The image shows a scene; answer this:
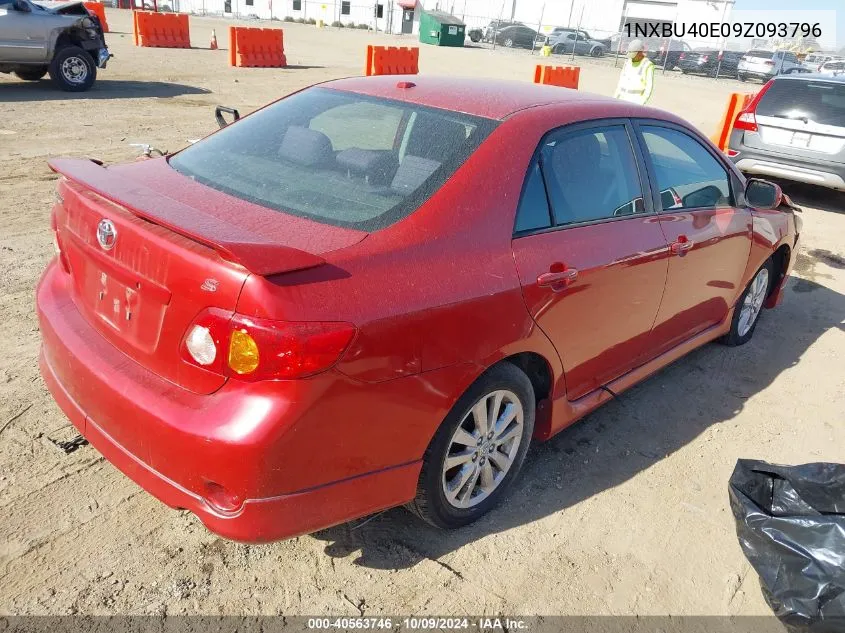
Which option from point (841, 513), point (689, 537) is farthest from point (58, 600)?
point (841, 513)

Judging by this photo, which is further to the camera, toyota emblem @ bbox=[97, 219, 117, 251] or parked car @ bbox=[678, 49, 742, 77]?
parked car @ bbox=[678, 49, 742, 77]

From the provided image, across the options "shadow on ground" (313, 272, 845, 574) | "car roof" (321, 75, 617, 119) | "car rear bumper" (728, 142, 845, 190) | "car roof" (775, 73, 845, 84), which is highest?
"car roof" (321, 75, 617, 119)

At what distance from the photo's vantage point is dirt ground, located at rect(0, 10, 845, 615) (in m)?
2.54

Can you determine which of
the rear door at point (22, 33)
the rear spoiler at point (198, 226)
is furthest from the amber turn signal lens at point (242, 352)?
the rear door at point (22, 33)

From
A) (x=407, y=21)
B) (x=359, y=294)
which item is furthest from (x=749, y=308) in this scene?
(x=407, y=21)

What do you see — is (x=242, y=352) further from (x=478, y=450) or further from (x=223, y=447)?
(x=478, y=450)

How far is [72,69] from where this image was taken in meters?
12.7

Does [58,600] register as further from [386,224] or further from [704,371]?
[704,371]

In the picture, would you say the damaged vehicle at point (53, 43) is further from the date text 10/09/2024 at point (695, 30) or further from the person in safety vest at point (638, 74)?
the date text 10/09/2024 at point (695, 30)

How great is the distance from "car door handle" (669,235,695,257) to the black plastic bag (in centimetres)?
109

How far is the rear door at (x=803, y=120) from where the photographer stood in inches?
353

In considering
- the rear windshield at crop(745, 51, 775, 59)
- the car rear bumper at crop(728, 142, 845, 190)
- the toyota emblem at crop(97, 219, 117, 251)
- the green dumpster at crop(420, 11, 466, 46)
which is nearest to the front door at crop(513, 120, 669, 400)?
the toyota emblem at crop(97, 219, 117, 251)

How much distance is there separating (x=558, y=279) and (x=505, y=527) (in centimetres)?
105

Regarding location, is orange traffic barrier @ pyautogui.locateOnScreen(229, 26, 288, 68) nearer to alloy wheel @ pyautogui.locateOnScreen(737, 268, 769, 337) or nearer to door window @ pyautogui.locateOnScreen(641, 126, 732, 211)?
alloy wheel @ pyautogui.locateOnScreen(737, 268, 769, 337)
